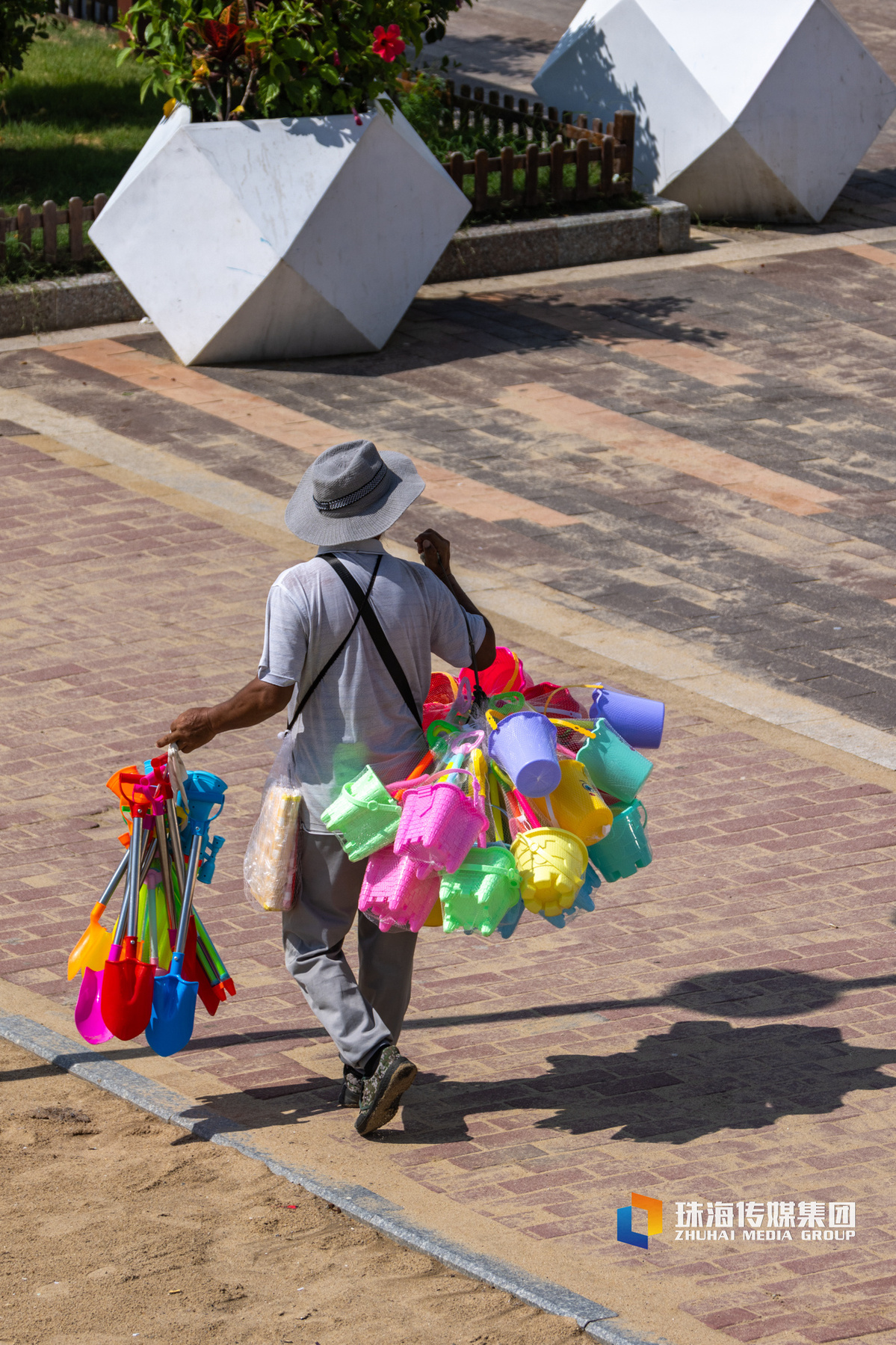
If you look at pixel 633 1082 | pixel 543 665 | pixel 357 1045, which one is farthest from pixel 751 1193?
pixel 543 665

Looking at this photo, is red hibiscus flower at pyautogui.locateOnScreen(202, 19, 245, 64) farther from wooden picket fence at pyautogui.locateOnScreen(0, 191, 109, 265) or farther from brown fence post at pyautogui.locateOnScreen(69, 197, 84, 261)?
brown fence post at pyautogui.locateOnScreen(69, 197, 84, 261)

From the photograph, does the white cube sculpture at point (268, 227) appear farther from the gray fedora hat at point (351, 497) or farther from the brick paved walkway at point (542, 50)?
the gray fedora hat at point (351, 497)

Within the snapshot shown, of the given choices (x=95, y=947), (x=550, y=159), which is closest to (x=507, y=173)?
(x=550, y=159)

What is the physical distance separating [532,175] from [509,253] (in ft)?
2.58

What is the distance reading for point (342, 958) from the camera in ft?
17.5

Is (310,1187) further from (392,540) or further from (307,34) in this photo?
(307,34)

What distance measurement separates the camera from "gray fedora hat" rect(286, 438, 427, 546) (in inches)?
204

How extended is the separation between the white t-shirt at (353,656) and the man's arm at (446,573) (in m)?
0.06

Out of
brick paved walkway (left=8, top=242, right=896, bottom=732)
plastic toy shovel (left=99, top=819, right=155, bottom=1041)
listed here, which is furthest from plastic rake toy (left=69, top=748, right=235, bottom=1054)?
brick paved walkway (left=8, top=242, right=896, bottom=732)

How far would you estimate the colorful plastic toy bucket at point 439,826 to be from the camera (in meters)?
5.00

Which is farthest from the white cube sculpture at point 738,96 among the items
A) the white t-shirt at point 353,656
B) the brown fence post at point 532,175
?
the white t-shirt at point 353,656

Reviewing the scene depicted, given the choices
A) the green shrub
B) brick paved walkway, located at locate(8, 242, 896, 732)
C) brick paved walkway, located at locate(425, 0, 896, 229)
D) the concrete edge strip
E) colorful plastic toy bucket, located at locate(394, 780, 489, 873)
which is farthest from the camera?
brick paved walkway, located at locate(425, 0, 896, 229)

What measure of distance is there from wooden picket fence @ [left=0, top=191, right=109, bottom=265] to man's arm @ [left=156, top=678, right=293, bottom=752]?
940cm

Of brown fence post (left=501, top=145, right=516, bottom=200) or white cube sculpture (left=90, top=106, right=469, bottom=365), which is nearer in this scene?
white cube sculpture (left=90, top=106, right=469, bottom=365)
